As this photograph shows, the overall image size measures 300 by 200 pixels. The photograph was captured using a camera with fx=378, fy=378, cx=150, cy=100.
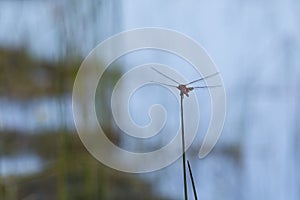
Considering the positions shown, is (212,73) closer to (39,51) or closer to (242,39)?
(242,39)

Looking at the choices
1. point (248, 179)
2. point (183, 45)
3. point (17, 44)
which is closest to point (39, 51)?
point (17, 44)

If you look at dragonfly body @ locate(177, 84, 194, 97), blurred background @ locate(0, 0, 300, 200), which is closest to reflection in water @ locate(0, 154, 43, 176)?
blurred background @ locate(0, 0, 300, 200)

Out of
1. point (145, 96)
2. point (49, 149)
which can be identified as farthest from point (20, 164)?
point (145, 96)

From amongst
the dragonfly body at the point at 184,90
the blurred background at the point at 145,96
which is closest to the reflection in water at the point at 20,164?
the blurred background at the point at 145,96

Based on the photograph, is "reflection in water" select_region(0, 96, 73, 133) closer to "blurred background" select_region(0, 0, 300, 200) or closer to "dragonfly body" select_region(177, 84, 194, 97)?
"blurred background" select_region(0, 0, 300, 200)

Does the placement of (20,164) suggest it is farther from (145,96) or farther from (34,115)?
(145,96)

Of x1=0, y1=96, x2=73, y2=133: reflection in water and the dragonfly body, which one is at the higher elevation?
the dragonfly body

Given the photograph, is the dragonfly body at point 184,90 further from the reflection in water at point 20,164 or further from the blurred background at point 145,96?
the reflection in water at point 20,164
